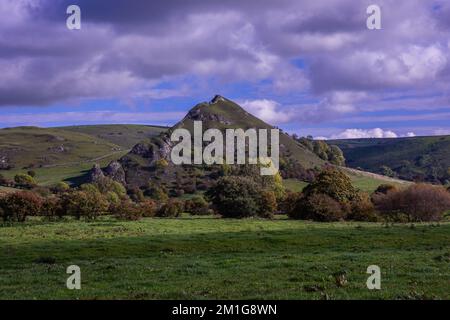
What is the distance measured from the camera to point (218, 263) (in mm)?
24688

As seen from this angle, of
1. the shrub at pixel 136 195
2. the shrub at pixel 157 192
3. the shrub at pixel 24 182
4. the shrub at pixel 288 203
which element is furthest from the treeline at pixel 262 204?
the shrub at pixel 24 182

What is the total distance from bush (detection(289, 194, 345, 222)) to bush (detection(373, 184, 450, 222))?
909 cm

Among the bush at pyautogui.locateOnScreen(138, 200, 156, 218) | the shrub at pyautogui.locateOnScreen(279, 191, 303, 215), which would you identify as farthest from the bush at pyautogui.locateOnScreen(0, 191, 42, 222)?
the shrub at pyautogui.locateOnScreen(279, 191, 303, 215)

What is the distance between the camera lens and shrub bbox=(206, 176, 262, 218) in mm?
77938

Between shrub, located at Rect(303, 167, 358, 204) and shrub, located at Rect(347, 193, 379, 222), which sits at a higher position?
shrub, located at Rect(303, 167, 358, 204)

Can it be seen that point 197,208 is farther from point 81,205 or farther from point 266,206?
point 81,205

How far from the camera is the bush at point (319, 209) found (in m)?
69.3

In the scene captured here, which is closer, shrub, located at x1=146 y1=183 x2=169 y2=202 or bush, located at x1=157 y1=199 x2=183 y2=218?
bush, located at x1=157 y1=199 x2=183 y2=218

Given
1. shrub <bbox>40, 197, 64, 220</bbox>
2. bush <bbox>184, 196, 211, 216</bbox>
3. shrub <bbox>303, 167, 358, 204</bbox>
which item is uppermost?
shrub <bbox>303, 167, 358, 204</bbox>

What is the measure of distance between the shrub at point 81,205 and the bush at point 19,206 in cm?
351

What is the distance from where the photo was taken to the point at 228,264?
24281 mm

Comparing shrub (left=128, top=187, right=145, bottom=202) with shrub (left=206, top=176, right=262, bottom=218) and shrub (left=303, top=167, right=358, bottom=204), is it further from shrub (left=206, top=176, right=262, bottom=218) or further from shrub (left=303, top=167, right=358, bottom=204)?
shrub (left=303, top=167, right=358, bottom=204)

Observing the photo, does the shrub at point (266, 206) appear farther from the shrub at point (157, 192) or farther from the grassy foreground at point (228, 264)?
the shrub at point (157, 192)
